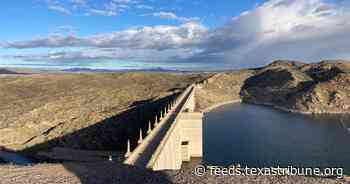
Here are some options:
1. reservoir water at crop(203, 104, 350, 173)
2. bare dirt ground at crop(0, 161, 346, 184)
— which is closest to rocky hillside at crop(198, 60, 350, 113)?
reservoir water at crop(203, 104, 350, 173)

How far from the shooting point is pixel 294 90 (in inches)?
6437

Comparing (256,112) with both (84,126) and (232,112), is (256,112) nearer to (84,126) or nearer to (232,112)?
(232,112)

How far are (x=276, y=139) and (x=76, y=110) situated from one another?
54967mm

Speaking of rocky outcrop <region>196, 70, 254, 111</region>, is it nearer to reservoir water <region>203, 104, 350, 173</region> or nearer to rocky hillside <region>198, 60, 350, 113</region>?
rocky hillside <region>198, 60, 350, 113</region>

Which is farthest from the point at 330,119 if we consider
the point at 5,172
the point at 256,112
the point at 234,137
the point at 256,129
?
the point at 5,172

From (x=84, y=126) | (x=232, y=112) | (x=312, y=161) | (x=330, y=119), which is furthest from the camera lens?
(x=232, y=112)

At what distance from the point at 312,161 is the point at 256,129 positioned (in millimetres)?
35930

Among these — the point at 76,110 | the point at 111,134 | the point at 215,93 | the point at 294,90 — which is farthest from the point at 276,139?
the point at 215,93

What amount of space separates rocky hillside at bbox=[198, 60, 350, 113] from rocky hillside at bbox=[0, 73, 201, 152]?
957 inches

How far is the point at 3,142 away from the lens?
91.5 metres

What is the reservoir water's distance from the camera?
2749 inches

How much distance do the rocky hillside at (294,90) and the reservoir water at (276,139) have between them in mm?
10842

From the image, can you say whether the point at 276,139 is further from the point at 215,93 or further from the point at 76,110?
the point at 215,93

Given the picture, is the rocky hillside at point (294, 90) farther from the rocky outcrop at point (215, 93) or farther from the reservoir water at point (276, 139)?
the reservoir water at point (276, 139)
